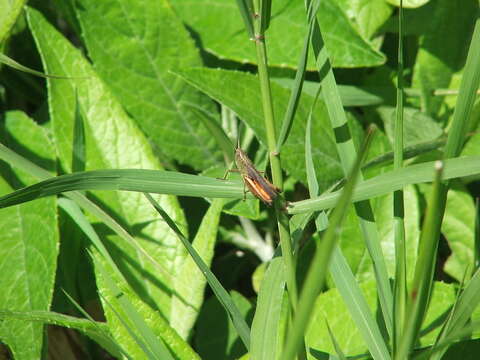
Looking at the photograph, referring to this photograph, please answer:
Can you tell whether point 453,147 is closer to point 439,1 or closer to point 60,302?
point 439,1

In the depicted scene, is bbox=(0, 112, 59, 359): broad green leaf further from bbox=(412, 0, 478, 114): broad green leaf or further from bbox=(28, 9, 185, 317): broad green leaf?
bbox=(412, 0, 478, 114): broad green leaf

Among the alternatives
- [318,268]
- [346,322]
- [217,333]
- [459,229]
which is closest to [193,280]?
[217,333]

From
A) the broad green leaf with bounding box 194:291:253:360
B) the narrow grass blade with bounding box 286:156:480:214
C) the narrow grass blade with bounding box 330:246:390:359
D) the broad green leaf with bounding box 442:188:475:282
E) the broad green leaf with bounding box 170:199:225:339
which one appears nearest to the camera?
the narrow grass blade with bounding box 286:156:480:214

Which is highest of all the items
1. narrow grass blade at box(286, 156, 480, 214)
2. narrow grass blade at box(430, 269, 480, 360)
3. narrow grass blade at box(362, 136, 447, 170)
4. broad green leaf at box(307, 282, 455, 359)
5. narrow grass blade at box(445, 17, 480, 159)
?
narrow grass blade at box(445, 17, 480, 159)

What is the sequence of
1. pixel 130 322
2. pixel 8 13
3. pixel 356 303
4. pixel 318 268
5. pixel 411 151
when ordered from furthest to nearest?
pixel 8 13 < pixel 411 151 < pixel 130 322 < pixel 356 303 < pixel 318 268

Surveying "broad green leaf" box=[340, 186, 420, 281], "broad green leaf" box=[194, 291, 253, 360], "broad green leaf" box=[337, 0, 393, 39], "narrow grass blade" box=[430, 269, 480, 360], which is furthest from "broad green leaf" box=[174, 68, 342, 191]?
"narrow grass blade" box=[430, 269, 480, 360]

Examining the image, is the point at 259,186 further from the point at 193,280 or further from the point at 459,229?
the point at 459,229
